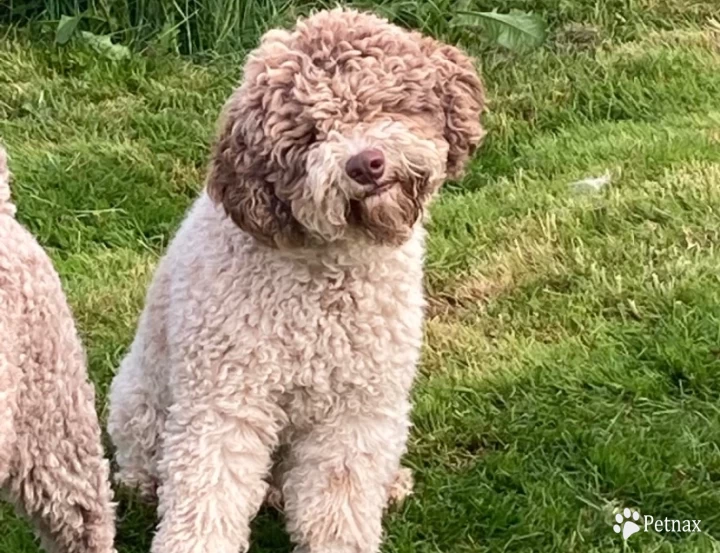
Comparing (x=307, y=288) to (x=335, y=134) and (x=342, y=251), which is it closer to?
(x=342, y=251)

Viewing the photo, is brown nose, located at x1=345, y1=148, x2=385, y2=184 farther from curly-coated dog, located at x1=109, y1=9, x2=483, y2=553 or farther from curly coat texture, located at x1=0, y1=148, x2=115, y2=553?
→ curly coat texture, located at x1=0, y1=148, x2=115, y2=553

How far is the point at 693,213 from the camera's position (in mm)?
4992

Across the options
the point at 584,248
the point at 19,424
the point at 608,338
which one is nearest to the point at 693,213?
the point at 584,248

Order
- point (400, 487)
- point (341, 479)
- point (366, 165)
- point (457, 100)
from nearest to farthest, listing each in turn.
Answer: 1. point (366, 165)
2. point (457, 100)
3. point (341, 479)
4. point (400, 487)

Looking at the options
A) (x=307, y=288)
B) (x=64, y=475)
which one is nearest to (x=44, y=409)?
(x=64, y=475)

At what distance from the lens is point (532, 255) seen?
15.8 ft

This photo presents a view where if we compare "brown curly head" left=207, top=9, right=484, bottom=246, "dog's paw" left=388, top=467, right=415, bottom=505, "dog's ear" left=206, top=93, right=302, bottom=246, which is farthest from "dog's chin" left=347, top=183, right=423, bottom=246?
"dog's paw" left=388, top=467, right=415, bottom=505

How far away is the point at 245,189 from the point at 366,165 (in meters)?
0.31

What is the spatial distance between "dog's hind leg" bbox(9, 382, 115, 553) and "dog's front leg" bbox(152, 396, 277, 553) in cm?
18

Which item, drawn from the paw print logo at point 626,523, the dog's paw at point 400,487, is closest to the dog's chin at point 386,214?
the dog's paw at point 400,487

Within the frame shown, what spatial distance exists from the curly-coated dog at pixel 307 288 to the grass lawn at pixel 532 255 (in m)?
0.39

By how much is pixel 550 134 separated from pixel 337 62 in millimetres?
2936

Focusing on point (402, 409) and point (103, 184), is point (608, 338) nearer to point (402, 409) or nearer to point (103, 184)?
point (402, 409)

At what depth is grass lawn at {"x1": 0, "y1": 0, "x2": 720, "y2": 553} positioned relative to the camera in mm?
3756
